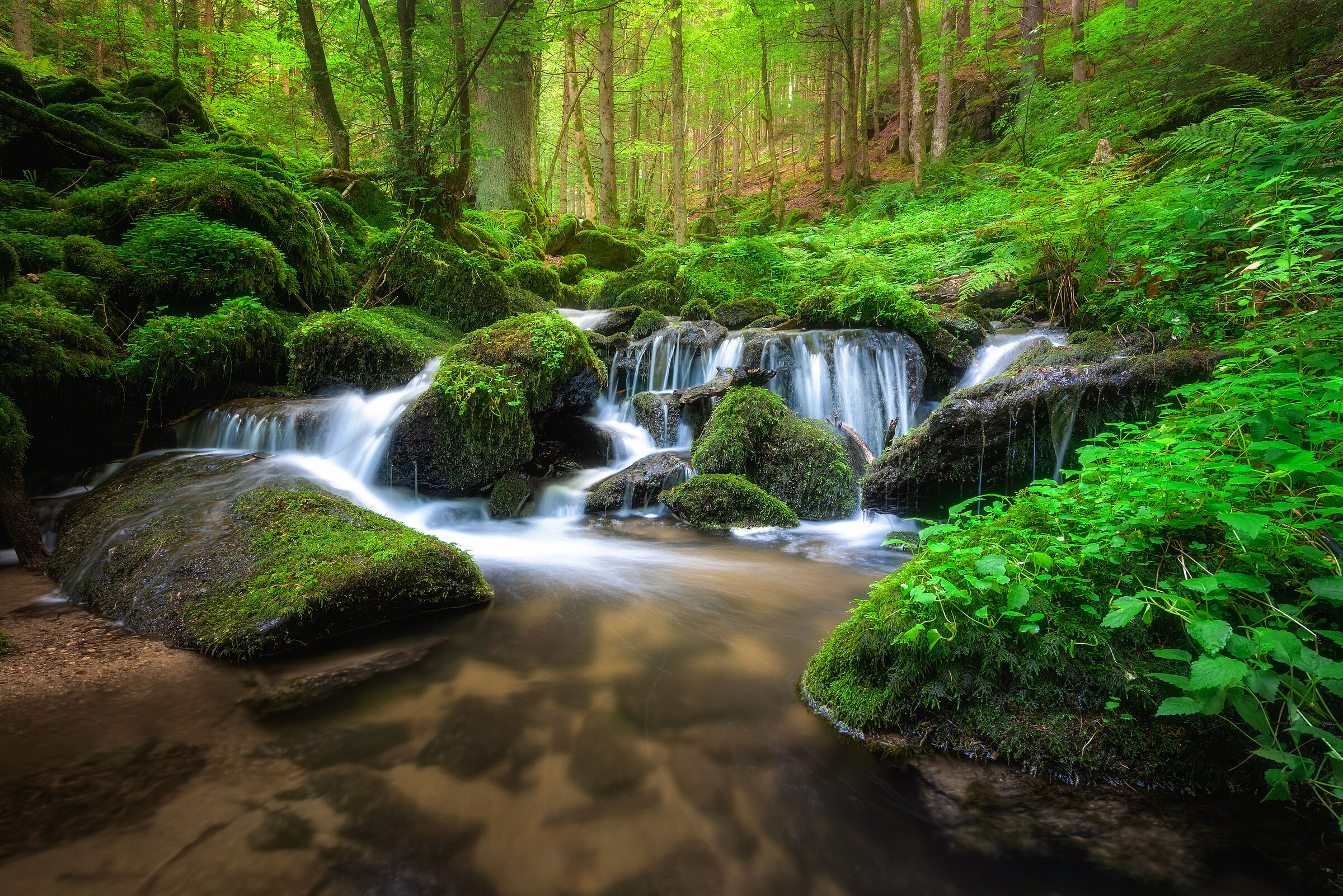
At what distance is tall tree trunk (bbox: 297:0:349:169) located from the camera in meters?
9.11

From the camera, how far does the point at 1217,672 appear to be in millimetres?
1574

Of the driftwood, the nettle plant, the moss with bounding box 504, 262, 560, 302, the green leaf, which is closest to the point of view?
the green leaf

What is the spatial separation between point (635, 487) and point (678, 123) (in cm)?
1247

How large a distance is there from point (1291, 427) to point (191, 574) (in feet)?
18.9

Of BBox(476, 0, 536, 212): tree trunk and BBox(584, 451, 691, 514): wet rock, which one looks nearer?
BBox(584, 451, 691, 514): wet rock

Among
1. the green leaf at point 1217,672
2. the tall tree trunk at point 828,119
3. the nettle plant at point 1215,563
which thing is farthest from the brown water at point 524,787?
the tall tree trunk at point 828,119

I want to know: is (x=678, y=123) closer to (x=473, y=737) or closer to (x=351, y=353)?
(x=351, y=353)

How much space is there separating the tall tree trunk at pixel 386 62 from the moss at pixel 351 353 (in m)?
3.56

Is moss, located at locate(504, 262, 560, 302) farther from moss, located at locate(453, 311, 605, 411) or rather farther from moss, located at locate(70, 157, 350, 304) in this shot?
moss, located at locate(453, 311, 605, 411)

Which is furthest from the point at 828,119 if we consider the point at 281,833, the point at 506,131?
the point at 281,833

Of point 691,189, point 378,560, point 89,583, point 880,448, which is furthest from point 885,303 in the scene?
point 691,189

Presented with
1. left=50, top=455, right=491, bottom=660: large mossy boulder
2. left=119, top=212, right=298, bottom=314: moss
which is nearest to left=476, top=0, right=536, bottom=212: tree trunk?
left=119, top=212, right=298, bottom=314: moss

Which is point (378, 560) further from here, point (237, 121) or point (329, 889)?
point (237, 121)

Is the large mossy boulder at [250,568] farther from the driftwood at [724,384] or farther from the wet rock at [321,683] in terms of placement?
the driftwood at [724,384]
